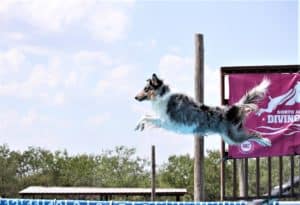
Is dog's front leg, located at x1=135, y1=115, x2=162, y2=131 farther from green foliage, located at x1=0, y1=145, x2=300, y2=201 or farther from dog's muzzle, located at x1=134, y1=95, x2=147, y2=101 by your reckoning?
green foliage, located at x1=0, y1=145, x2=300, y2=201

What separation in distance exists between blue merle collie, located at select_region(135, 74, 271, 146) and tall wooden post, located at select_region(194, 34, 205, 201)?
1361 mm

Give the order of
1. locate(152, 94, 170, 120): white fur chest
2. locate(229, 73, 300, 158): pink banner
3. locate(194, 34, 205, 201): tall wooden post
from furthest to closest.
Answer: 1. locate(229, 73, 300, 158): pink banner
2. locate(194, 34, 205, 201): tall wooden post
3. locate(152, 94, 170, 120): white fur chest

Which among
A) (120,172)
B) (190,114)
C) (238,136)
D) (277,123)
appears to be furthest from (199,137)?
(120,172)

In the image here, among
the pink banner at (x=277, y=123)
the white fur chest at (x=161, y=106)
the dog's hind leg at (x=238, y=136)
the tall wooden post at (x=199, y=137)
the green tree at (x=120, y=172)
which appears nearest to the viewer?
the white fur chest at (x=161, y=106)

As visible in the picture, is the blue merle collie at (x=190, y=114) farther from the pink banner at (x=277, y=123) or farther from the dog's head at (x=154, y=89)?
the pink banner at (x=277, y=123)

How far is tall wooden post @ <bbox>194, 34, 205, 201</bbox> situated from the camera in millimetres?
6750

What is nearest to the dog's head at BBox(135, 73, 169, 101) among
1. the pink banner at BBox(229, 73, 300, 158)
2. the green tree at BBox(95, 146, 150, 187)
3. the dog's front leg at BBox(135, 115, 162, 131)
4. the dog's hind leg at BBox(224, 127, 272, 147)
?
the dog's front leg at BBox(135, 115, 162, 131)

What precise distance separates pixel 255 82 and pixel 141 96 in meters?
2.47

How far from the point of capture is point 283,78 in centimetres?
→ 736

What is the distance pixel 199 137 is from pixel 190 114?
167 centimetres

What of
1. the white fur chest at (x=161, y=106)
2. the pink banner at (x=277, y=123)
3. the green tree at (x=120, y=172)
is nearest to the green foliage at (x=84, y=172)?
the green tree at (x=120, y=172)

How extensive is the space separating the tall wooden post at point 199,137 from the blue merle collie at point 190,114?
1.36m

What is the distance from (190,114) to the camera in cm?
512

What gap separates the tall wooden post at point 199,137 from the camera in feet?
22.1
